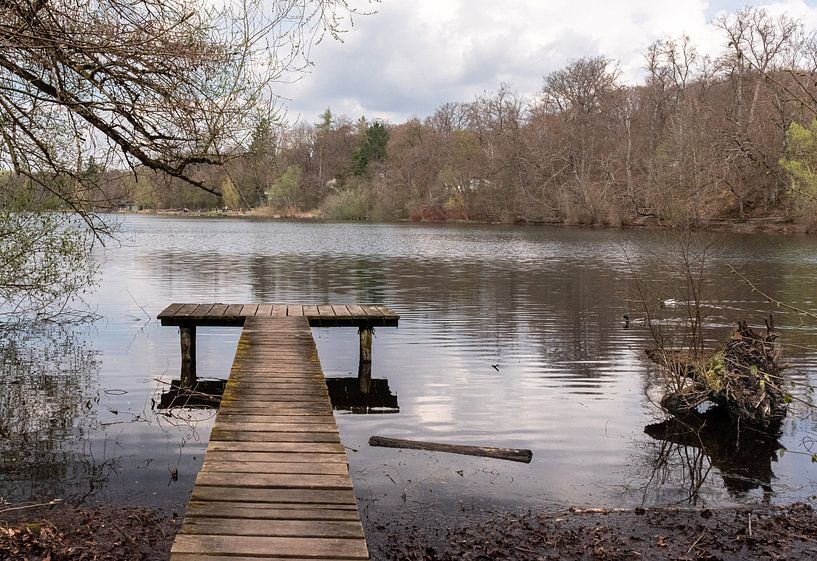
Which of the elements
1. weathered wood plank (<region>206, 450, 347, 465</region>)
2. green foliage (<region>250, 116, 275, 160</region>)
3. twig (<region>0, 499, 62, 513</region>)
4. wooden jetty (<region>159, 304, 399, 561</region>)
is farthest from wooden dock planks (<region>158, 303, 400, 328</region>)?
weathered wood plank (<region>206, 450, 347, 465</region>)

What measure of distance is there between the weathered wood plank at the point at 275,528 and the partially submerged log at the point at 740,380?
20.7 feet

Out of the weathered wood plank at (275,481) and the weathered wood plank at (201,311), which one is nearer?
the weathered wood plank at (275,481)

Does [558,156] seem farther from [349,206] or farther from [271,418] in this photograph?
[271,418]

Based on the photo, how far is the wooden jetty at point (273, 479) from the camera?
4148 millimetres

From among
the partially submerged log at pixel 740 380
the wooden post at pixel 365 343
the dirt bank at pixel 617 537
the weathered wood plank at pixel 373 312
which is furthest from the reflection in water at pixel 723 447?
the wooden post at pixel 365 343

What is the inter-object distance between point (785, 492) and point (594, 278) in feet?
67.8

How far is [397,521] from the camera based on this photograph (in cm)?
627

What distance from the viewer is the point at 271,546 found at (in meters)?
4.12

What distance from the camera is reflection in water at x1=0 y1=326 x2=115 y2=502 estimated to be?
6.93m

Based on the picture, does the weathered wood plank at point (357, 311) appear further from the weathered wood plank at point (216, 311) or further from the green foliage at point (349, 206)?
the green foliage at point (349, 206)

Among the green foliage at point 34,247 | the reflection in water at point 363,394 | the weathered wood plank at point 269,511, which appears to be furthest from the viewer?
the green foliage at point 34,247

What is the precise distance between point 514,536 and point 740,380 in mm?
4987

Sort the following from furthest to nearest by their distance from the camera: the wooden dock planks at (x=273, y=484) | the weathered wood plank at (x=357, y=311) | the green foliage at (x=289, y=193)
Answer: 1. the green foliage at (x=289, y=193)
2. the weathered wood plank at (x=357, y=311)
3. the wooden dock planks at (x=273, y=484)

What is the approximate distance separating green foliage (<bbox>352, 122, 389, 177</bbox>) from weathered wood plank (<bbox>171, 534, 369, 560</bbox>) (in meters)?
93.4
